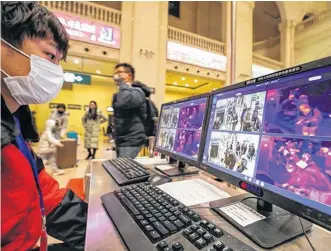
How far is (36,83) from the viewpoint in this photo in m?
0.57

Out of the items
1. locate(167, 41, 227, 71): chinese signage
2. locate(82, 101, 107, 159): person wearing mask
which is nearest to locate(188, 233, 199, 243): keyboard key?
locate(82, 101, 107, 159): person wearing mask

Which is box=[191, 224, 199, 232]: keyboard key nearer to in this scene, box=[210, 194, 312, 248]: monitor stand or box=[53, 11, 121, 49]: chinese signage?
box=[210, 194, 312, 248]: monitor stand

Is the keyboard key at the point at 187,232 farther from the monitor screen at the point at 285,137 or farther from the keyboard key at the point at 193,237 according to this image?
the monitor screen at the point at 285,137

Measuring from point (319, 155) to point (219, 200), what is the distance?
13.2 inches

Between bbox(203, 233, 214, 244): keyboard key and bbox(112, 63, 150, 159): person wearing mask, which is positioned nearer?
bbox(203, 233, 214, 244): keyboard key

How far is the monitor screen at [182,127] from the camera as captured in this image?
856 mm

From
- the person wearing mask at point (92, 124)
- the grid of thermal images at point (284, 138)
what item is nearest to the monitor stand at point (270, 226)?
the grid of thermal images at point (284, 138)

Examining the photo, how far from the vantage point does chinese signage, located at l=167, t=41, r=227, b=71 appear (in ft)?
18.5

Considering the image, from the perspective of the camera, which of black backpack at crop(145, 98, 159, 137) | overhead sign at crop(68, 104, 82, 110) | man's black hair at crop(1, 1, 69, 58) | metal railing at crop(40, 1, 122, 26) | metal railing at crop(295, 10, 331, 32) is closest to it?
man's black hair at crop(1, 1, 69, 58)

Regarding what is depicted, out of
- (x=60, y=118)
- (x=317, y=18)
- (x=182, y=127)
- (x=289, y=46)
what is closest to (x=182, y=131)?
(x=182, y=127)

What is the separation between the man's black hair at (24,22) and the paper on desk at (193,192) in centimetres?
60

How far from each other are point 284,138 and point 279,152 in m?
0.03

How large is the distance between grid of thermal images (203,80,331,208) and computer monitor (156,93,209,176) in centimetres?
19

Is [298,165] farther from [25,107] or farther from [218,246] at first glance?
[25,107]
